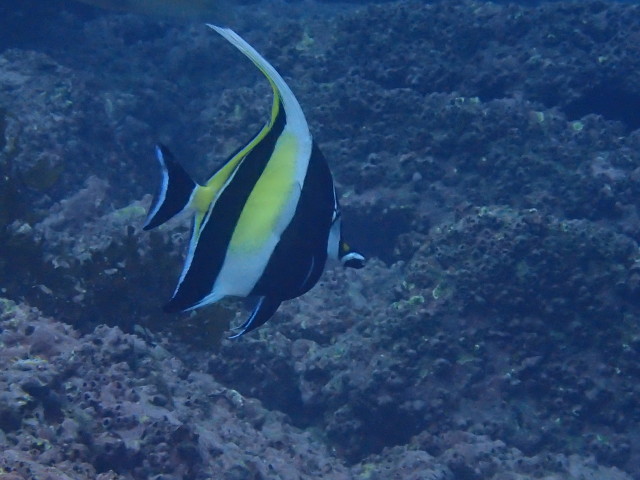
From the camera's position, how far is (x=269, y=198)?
54.3 inches

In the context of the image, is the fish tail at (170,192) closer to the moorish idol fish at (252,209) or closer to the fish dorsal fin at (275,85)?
the moorish idol fish at (252,209)

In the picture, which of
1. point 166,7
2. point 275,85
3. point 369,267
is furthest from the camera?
point 166,7

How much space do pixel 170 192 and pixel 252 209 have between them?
7.7 inches

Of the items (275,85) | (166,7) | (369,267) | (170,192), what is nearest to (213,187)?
(170,192)

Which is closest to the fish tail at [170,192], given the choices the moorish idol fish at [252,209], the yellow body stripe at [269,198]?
the moorish idol fish at [252,209]

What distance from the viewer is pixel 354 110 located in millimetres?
8594

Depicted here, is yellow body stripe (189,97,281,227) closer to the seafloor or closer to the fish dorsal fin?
the fish dorsal fin

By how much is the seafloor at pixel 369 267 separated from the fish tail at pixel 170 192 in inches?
67.3

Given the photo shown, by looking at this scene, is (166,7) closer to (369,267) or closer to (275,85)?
(369,267)

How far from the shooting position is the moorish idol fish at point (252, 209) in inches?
53.1

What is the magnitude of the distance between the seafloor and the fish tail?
5.61ft

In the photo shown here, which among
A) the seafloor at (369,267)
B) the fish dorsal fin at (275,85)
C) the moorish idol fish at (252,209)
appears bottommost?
the seafloor at (369,267)

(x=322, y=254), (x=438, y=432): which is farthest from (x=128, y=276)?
(x=322, y=254)

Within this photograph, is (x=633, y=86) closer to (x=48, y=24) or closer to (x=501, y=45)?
(x=501, y=45)
